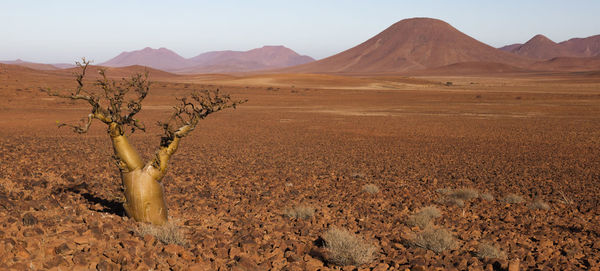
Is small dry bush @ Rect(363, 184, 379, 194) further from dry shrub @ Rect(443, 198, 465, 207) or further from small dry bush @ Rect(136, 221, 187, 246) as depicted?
small dry bush @ Rect(136, 221, 187, 246)

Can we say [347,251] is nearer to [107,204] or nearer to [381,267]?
[381,267]

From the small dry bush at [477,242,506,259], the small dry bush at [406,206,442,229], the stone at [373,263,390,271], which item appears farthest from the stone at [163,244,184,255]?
the small dry bush at [406,206,442,229]

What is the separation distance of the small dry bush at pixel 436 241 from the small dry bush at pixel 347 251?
2.49 feet

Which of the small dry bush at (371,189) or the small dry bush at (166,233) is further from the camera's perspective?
the small dry bush at (371,189)

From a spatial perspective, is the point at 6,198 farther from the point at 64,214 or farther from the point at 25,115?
the point at 25,115

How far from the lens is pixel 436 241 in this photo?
5742mm

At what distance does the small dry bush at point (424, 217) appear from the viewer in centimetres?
706

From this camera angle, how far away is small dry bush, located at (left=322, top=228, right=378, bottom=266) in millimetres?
5145

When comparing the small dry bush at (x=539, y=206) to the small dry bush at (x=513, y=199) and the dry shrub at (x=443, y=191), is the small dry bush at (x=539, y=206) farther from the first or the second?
the dry shrub at (x=443, y=191)

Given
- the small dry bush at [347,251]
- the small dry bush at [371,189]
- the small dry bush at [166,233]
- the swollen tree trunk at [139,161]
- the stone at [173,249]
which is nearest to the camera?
the stone at [173,249]

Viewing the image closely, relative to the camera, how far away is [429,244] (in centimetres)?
577

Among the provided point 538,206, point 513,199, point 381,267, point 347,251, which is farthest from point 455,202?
point 347,251

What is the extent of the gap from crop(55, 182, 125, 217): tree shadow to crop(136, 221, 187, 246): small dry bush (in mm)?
980

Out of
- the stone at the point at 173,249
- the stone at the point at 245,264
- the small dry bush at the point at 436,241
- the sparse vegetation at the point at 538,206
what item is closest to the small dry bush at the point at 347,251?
the small dry bush at the point at 436,241
